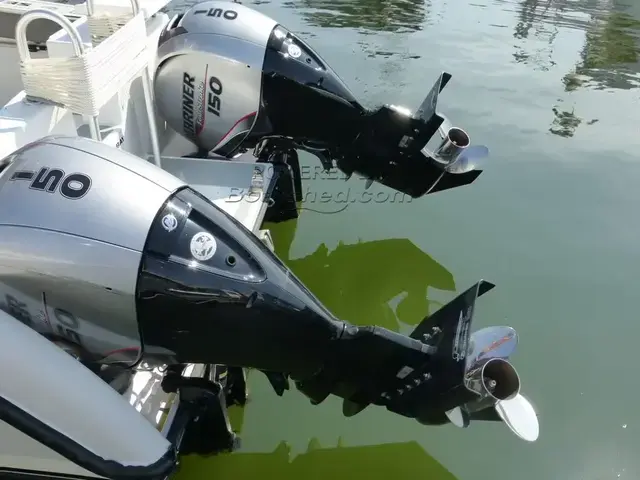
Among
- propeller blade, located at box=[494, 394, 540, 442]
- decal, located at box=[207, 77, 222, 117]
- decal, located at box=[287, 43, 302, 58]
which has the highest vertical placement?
decal, located at box=[287, 43, 302, 58]

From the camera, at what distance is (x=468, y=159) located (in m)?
3.71

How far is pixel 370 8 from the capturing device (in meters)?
8.74

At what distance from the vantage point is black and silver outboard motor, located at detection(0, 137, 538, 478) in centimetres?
171

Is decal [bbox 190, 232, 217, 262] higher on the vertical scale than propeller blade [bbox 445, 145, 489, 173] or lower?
higher

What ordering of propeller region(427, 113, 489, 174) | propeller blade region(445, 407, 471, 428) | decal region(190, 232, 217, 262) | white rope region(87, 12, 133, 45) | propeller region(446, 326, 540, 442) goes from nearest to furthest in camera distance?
1. decal region(190, 232, 217, 262)
2. propeller region(446, 326, 540, 442)
3. propeller blade region(445, 407, 471, 428)
4. white rope region(87, 12, 133, 45)
5. propeller region(427, 113, 489, 174)

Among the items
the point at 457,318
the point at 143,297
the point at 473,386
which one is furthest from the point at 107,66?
the point at 473,386

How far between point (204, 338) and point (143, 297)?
0.82ft

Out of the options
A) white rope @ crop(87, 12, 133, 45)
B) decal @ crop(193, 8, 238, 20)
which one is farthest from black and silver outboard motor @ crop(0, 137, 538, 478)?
decal @ crop(193, 8, 238, 20)

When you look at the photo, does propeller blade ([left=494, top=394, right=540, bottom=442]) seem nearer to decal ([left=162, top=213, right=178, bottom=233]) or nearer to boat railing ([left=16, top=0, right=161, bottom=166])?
decal ([left=162, top=213, right=178, bottom=233])

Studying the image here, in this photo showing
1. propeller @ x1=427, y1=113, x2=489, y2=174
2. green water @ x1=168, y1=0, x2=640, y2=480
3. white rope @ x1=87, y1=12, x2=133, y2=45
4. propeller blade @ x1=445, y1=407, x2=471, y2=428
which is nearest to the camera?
propeller blade @ x1=445, y1=407, x2=471, y2=428

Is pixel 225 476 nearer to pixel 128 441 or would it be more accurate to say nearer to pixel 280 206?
pixel 128 441

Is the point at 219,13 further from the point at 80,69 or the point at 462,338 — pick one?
the point at 462,338

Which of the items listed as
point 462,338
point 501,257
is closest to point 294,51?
point 501,257

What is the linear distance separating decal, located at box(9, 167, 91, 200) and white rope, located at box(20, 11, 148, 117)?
603mm
